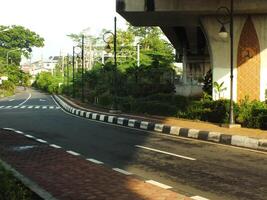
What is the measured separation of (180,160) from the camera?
37.9ft

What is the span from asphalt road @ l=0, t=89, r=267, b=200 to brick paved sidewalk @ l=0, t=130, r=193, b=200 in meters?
0.55

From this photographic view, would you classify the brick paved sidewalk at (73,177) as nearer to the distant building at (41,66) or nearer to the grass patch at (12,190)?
the grass patch at (12,190)

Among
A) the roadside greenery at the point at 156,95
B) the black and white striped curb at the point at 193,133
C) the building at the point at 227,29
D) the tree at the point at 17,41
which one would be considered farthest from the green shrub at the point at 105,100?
the tree at the point at 17,41

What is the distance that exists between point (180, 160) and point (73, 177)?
10.3 feet

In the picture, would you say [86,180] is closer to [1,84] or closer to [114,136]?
[114,136]

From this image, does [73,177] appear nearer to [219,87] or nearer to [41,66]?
[219,87]

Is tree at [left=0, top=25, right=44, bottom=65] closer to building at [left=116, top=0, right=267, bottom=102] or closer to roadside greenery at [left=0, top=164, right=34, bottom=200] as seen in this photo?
building at [left=116, top=0, right=267, bottom=102]

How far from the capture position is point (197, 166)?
1076 cm

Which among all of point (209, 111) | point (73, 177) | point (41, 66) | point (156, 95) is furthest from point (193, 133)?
point (41, 66)

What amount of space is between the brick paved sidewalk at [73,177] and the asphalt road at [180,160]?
55 centimetres

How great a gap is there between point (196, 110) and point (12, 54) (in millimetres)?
94910

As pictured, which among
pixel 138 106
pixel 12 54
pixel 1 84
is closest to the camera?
pixel 138 106

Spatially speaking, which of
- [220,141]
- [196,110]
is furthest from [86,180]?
[196,110]

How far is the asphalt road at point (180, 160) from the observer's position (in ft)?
28.2
